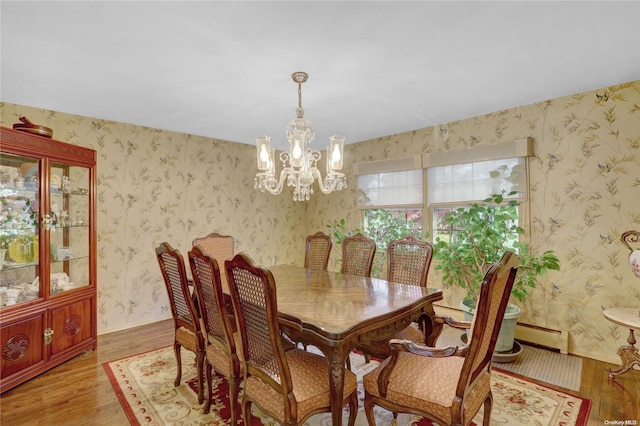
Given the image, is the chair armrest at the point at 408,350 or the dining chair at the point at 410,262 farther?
the dining chair at the point at 410,262

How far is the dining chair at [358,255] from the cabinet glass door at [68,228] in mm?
2486

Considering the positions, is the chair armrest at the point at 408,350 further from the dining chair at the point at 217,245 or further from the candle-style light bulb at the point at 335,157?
the dining chair at the point at 217,245

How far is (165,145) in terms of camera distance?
4039 mm

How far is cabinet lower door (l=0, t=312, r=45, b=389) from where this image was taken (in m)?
2.33

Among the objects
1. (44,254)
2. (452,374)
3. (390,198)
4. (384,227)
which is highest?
(390,198)

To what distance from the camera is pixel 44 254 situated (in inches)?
105

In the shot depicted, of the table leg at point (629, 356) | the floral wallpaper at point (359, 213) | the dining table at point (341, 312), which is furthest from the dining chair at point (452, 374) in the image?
the floral wallpaper at point (359, 213)

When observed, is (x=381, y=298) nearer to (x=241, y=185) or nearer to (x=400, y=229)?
(x=400, y=229)

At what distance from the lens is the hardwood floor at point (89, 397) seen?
2043mm

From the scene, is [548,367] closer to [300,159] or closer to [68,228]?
[300,159]

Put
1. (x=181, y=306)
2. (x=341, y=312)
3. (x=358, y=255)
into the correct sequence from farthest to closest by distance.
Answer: (x=358, y=255)
(x=181, y=306)
(x=341, y=312)

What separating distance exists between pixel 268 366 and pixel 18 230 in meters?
2.45

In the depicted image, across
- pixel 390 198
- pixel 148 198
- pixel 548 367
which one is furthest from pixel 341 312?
pixel 148 198

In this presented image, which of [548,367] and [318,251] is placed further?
[318,251]
